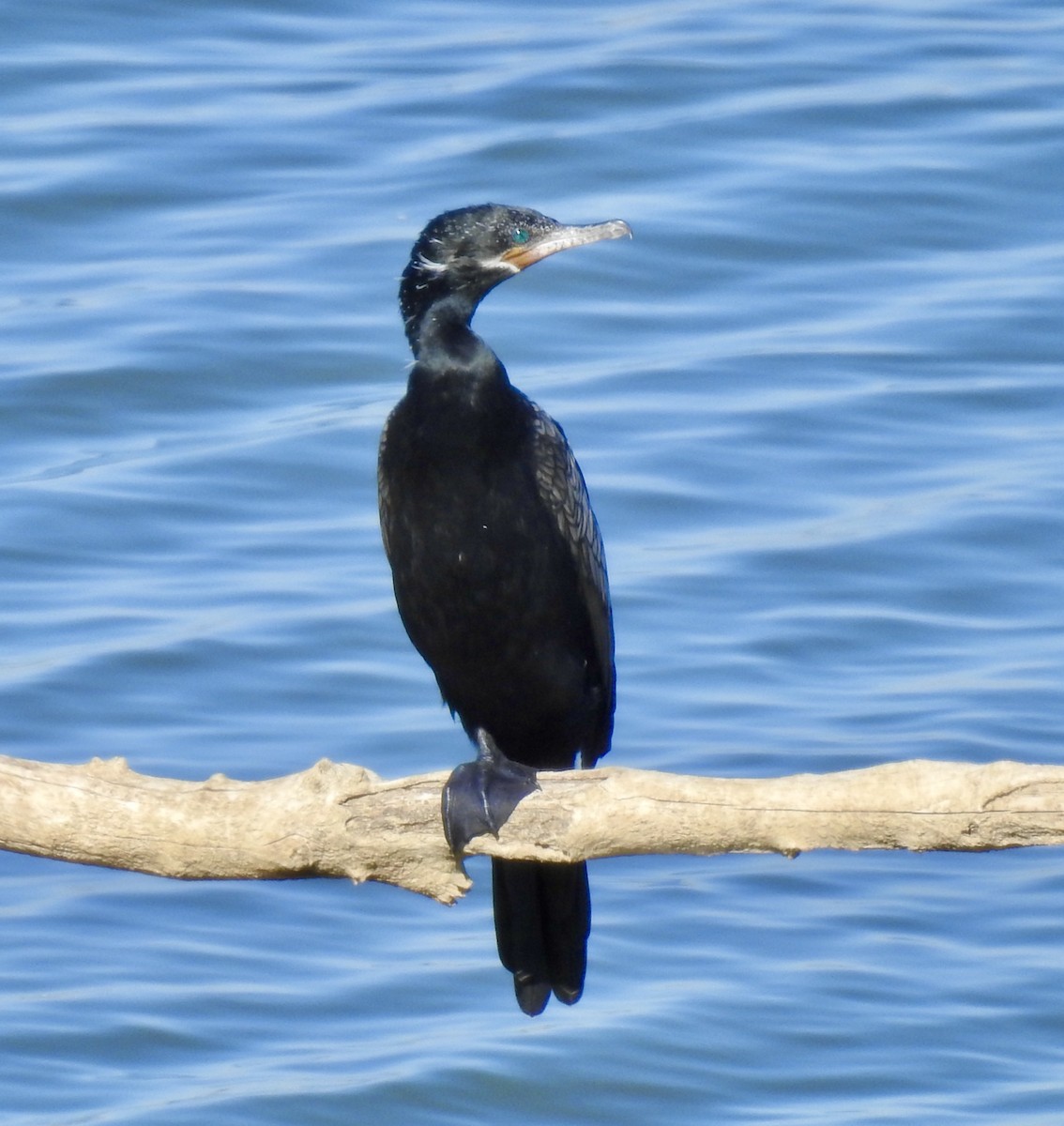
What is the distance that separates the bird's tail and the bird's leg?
1.04 feet

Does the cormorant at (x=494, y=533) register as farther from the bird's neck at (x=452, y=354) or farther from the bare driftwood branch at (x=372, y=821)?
the bare driftwood branch at (x=372, y=821)

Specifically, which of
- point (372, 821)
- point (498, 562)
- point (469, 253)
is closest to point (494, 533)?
point (498, 562)

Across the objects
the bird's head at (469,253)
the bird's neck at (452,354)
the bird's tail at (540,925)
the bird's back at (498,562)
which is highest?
the bird's head at (469,253)

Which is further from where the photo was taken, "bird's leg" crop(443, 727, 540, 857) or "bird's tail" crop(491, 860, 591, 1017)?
"bird's tail" crop(491, 860, 591, 1017)

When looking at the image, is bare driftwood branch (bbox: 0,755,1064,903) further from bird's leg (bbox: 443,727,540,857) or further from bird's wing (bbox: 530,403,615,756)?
bird's wing (bbox: 530,403,615,756)

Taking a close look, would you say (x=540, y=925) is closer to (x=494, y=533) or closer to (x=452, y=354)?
(x=494, y=533)

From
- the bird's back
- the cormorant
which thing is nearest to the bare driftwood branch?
the cormorant

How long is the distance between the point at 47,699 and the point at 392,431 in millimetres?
3901

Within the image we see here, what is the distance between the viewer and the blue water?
732 centimetres

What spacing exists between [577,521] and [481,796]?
3.44ft

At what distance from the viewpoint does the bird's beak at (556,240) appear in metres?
5.37

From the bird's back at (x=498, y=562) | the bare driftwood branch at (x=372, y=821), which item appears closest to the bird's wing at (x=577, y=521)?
the bird's back at (x=498, y=562)

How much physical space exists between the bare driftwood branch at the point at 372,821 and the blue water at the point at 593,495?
2.76 meters

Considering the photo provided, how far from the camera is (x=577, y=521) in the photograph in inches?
222
